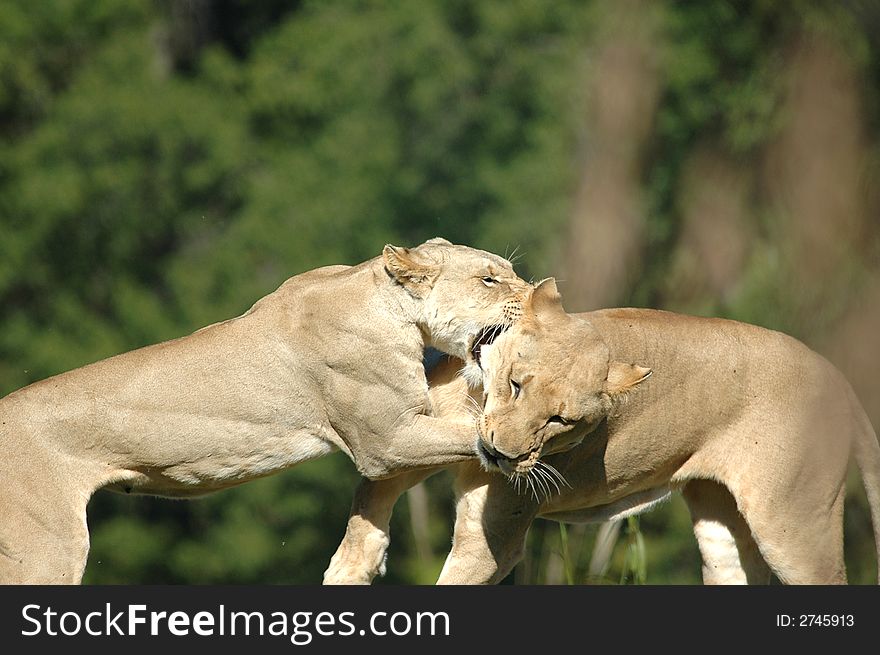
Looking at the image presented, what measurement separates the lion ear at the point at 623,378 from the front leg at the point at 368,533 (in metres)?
0.76

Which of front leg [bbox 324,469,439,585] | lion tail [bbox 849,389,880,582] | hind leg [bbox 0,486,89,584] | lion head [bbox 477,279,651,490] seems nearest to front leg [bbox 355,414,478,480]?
lion head [bbox 477,279,651,490]

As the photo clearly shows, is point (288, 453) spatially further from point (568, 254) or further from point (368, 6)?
point (368, 6)

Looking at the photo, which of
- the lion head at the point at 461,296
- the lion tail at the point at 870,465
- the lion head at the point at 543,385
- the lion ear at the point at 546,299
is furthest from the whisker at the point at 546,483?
the lion tail at the point at 870,465

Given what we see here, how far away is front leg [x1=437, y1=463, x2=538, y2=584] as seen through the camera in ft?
14.7

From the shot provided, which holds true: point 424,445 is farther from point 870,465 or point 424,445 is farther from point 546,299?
point 870,465

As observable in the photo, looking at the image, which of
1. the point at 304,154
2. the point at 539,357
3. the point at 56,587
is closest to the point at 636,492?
the point at 539,357

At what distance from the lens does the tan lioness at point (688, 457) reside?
4.50 meters

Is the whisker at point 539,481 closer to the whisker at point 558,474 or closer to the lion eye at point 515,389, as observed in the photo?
the whisker at point 558,474

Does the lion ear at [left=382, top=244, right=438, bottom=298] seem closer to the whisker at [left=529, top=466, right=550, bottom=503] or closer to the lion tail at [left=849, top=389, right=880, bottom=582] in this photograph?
the whisker at [left=529, top=466, right=550, bottom=503]

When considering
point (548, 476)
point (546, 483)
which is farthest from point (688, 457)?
point (548, 476)

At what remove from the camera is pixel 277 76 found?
49.5ft

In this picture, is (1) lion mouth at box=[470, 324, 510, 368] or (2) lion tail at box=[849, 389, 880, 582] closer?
(1) lion mouth at box=[470, 324, 510, 368]

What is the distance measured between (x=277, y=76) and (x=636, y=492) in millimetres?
10999

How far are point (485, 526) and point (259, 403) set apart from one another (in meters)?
0.86
